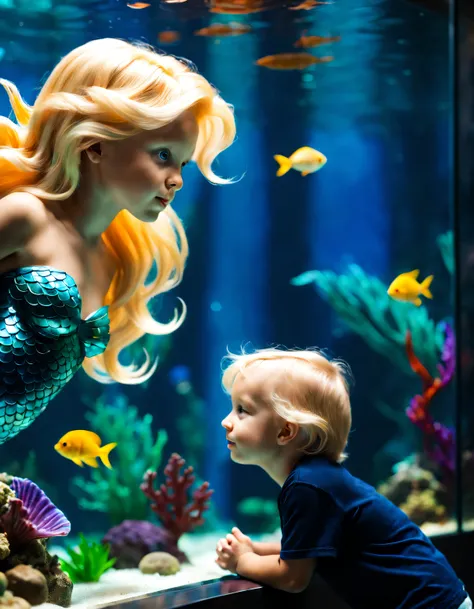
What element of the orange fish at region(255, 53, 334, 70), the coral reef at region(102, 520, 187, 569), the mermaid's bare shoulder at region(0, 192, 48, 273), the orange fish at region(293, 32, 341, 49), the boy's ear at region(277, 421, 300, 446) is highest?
the orange fish at region(293, 32, 341, 49)

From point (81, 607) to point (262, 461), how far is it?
2.94 feet

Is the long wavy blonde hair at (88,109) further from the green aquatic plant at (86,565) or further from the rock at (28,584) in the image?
the green aquatic plant at (86,565)

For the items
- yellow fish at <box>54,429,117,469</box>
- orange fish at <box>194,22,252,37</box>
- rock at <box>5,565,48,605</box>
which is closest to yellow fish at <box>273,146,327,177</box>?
orange fish at <box>194,22,252,37</box>

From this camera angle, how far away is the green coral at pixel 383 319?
5.88 metres

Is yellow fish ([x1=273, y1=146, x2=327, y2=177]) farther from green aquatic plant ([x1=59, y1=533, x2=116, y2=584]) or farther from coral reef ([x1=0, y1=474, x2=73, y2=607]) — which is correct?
coral reef ([x1=0, y1=474, x2=73, y2=607])

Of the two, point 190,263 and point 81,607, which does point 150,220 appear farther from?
point 190,263

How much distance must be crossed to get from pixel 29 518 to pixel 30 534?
6cm

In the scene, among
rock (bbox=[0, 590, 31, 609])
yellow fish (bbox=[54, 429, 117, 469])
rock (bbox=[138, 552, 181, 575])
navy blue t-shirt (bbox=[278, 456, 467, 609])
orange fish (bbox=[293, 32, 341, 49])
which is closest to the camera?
rock (bbox=[0, 590, 31, 609])

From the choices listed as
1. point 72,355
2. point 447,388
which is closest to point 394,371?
point 447,388

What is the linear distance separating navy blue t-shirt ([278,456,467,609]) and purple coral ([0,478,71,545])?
2.81ft

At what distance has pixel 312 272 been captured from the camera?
5668 mm

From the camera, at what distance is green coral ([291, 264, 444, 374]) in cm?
588

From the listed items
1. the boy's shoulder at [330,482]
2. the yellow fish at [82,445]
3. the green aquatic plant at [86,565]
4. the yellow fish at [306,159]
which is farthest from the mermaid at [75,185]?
the yellow fish at [306,159]

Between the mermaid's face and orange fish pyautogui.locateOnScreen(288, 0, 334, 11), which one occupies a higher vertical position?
orange fish pyautogui.locateOnScreen(288, 0, 334, 11)
